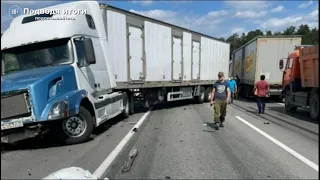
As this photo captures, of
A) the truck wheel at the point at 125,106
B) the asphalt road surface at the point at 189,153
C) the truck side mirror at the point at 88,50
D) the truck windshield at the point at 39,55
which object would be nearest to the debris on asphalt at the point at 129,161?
the asphalt road surface at the point at 189,153

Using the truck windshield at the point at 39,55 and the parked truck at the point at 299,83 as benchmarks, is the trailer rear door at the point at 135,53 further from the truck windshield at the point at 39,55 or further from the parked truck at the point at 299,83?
the parked truck at the point at 299,83

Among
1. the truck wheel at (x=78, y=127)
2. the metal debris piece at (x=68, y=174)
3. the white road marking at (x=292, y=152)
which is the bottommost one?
the white road marking at (x=292, y=152)

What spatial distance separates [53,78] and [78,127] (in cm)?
144

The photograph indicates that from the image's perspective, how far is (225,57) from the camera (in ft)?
80.0

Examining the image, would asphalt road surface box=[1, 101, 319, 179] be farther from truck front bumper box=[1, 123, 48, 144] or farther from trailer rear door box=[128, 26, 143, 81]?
trailer rear door box=[128, 26, 143, 81]

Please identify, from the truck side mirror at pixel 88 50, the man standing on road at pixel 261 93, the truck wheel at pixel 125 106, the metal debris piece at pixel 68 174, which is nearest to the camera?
the metal debris piece at pixel 68 174

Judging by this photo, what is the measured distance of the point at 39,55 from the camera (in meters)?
8.61

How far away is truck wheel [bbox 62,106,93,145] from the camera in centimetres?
817

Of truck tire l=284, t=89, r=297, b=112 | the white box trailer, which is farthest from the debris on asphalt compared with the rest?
truck tire l=284, t=89, r=297, b=112

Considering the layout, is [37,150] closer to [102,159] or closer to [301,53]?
[102,159]

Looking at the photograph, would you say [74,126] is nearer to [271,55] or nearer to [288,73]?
[288,73]

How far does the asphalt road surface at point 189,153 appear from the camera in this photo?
18.8 ft

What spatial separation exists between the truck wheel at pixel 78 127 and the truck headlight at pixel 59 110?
618 millimetres

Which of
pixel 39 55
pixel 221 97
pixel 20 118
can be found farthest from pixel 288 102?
pixel 20 118
